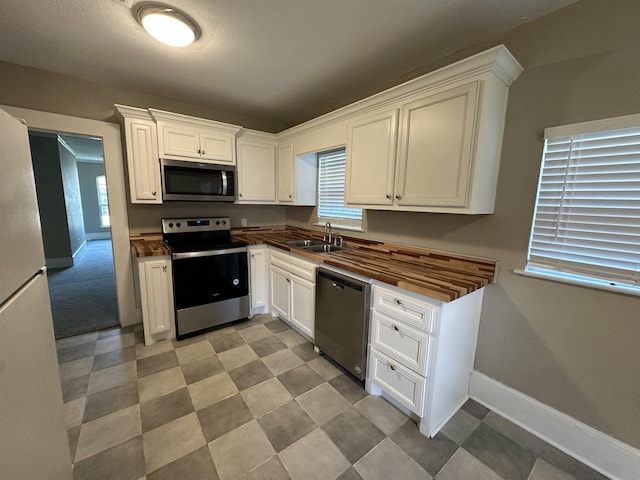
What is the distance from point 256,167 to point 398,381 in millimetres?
2697

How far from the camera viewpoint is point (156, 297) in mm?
2482

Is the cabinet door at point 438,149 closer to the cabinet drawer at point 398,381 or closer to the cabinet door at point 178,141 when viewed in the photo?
the cabinet drawer at point 398,381

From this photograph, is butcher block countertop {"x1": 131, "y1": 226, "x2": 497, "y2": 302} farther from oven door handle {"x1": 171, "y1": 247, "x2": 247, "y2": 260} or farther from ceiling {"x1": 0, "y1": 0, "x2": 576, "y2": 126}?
ceiling {"x1": 0, "y1": 0, "x2": 576, "y2": 126}

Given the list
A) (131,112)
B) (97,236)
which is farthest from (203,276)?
(97,236)

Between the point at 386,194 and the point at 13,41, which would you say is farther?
the point at 386,194

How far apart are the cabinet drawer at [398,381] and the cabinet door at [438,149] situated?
1.10m

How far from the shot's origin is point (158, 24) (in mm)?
1600

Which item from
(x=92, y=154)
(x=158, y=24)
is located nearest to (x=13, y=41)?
(x=158, y=24)

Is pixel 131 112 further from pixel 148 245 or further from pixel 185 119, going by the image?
pixel 148 245

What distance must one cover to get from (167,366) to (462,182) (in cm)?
265

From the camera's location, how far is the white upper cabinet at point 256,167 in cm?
312

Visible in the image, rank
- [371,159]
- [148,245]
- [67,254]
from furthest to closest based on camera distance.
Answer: [67,254] → [148,245] → [371,159]

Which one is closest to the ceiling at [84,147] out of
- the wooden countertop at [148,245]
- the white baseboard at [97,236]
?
the white baseboard at [97,236]

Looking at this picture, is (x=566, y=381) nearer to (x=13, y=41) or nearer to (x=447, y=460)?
(x=447, y=460)
